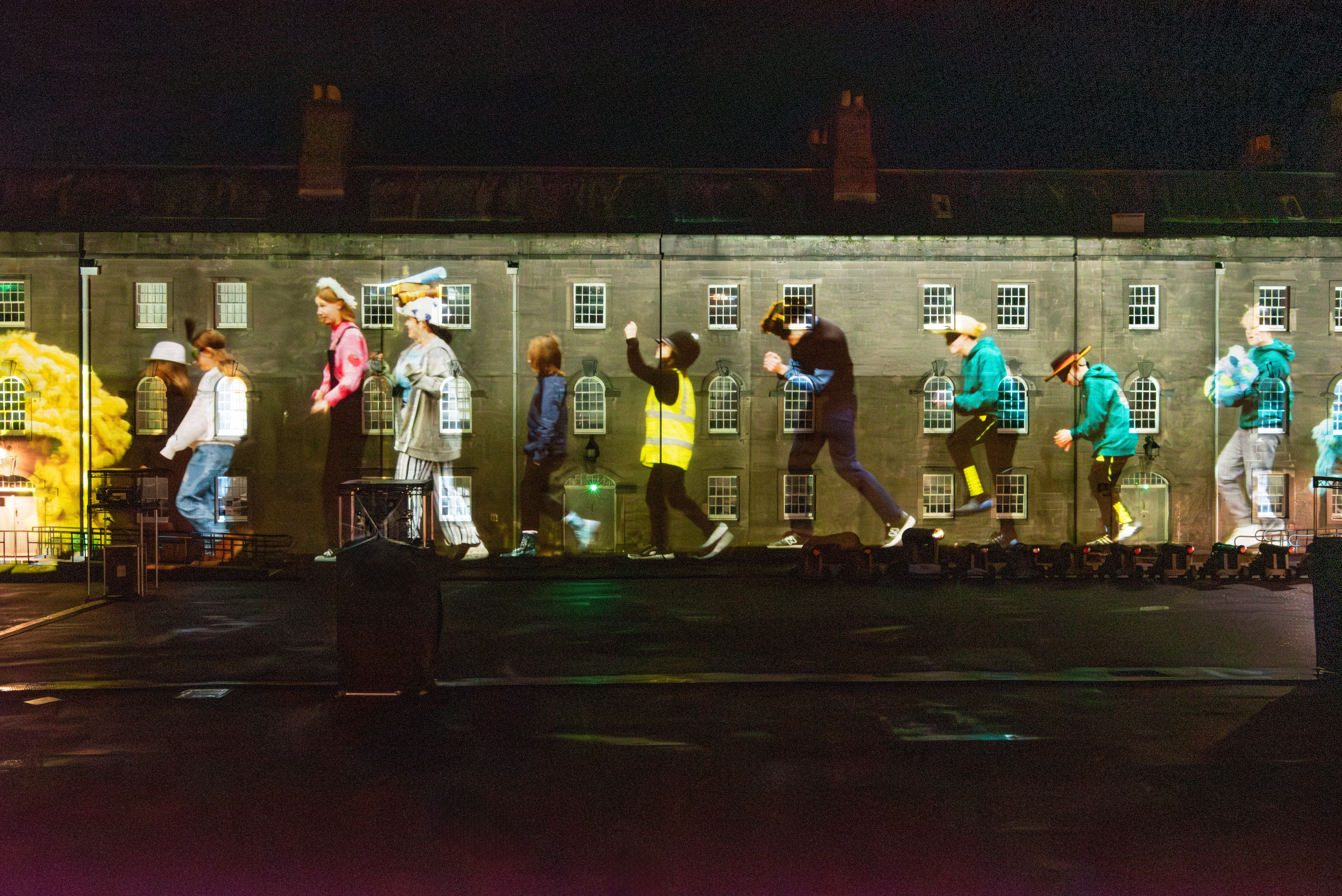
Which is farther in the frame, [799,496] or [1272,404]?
[1272,404]

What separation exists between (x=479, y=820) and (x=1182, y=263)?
A: 93.2 ft

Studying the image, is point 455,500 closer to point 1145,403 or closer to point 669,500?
point 669,500

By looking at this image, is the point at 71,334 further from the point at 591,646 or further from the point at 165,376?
the point at 591,646

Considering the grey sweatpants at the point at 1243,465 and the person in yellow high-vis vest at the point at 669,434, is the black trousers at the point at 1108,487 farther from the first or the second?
the person in yellow high-vis vest at the point at 669,434

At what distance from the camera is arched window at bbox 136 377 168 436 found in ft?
89.9

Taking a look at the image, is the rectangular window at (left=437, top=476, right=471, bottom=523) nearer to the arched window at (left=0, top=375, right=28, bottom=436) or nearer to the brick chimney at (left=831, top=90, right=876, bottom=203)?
the arched window at (left=0, top=375, right=28, bottom=436)

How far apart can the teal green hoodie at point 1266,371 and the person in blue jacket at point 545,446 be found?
19.9 meters

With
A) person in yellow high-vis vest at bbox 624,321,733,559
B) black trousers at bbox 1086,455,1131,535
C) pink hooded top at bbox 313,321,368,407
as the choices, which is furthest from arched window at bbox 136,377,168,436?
black trousers at bbox 1086,455,1131,535

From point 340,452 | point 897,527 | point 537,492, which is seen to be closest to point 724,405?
point 537,492

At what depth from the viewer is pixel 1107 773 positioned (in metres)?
9.11

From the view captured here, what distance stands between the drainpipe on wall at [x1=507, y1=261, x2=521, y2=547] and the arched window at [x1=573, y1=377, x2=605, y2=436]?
1.71 m

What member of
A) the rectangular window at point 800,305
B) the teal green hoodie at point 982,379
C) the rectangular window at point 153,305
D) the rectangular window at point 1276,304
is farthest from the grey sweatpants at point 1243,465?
the rectangular window at point 153,305

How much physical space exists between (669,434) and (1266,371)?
1809cm

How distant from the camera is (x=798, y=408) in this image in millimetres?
28500
